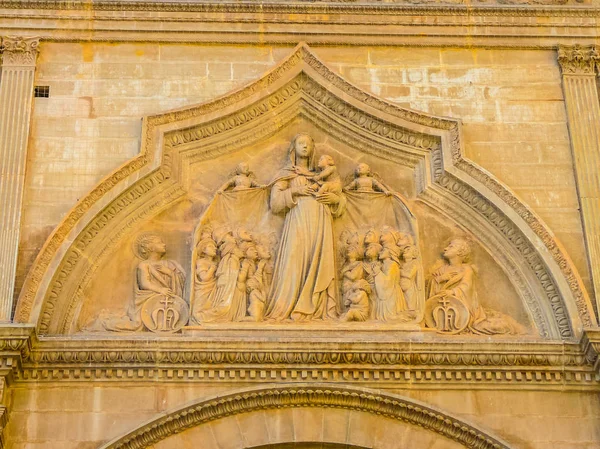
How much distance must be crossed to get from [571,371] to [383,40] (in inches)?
185

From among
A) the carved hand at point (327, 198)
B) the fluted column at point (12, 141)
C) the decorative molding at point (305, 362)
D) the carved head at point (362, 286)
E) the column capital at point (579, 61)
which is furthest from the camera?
the column capital at point (579, 61)

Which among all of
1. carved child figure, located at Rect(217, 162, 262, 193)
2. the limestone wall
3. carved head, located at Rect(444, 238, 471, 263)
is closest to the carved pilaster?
the limestone wall

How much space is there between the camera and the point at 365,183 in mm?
16766

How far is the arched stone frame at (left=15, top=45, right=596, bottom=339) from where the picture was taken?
15.7 metres

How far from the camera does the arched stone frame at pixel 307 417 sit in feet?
48.7

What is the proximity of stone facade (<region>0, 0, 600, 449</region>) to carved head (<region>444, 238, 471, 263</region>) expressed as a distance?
2 cm

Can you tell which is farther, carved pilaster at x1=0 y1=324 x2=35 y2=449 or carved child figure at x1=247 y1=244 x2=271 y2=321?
carved child figure at x1=247 y1=244 x2=271 y2=321

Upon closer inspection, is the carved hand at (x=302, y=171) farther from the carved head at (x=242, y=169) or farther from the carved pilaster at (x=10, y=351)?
the carved pilaster at (x=10, y=351)

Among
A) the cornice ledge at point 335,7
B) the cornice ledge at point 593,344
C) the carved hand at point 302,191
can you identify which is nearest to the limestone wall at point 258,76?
the cornice ledge at point 335,7

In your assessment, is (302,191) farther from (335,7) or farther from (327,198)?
(335,7)

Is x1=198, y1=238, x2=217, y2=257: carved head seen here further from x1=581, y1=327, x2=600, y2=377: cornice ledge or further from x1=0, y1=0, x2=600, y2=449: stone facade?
x1=581, y1=327, x2=600, y2=377: cornice ledge

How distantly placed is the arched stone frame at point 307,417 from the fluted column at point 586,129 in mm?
2187

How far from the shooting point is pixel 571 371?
15.4 meters

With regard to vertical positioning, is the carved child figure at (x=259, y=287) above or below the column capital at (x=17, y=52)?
below
